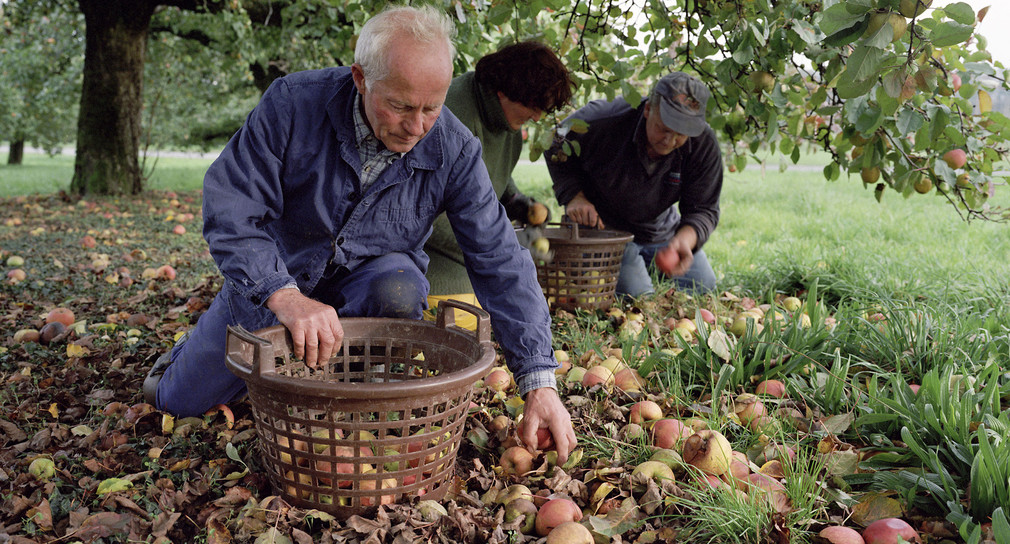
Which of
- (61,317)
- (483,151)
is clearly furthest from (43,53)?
(483,151)

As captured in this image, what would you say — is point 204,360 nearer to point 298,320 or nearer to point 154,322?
point 298,320

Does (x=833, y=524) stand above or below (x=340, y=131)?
below

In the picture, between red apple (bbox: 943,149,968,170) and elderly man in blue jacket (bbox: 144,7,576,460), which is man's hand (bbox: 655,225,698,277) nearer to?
red apple (bbox: 943,149,968,170)

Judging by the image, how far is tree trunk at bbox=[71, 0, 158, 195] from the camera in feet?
24.4

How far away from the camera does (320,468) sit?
5.94 ft

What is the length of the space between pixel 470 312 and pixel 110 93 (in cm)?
736

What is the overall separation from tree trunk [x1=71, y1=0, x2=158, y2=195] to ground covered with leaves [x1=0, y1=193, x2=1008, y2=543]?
17.1 feet

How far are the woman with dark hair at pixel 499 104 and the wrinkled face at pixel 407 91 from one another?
3.51 feet

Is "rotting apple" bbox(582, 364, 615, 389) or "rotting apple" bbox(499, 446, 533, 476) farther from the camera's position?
"rotting apple" bbox(582, 364, 615, 389)

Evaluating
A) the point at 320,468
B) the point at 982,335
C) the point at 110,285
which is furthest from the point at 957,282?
the point at 110,285

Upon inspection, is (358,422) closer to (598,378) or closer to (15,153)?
(598,378)

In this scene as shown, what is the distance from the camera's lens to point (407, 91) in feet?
5.92

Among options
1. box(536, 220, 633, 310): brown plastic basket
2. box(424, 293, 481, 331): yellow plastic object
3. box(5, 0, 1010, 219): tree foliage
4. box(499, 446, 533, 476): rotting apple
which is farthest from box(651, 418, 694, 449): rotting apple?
box(536, 220, 633, 310): brown plastic basket

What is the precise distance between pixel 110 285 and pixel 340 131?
278 cm
